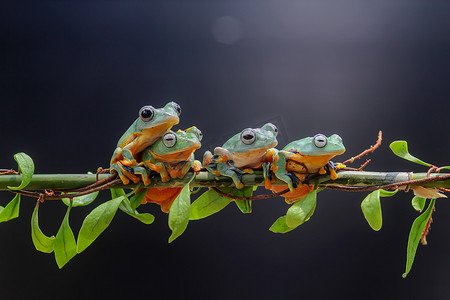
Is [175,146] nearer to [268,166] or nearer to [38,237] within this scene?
[268,166]

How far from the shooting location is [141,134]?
0.66 meters

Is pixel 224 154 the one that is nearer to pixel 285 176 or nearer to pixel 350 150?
pixel 285 176

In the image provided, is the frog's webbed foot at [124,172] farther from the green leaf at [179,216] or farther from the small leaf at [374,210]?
the small leaf at [374,210]

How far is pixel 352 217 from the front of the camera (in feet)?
3.85

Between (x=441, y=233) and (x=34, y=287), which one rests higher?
(x=34, y=287)


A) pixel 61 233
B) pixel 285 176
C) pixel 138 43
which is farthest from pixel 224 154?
pixel 138 43

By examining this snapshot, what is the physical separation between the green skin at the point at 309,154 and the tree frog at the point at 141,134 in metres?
0.19

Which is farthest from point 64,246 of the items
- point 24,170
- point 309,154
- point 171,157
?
point 309,154

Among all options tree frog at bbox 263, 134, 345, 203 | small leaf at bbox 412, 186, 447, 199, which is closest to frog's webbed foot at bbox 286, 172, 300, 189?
tree frog at bbox 263, 134, 345, 203

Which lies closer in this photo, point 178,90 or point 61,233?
point 61,233

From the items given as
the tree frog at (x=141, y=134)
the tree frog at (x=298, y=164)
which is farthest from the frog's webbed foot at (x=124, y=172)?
the tree frog at (x=298, y=164)

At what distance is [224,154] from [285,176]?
0.11 metres

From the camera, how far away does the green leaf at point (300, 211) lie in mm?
624

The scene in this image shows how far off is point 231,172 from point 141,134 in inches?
6.6
